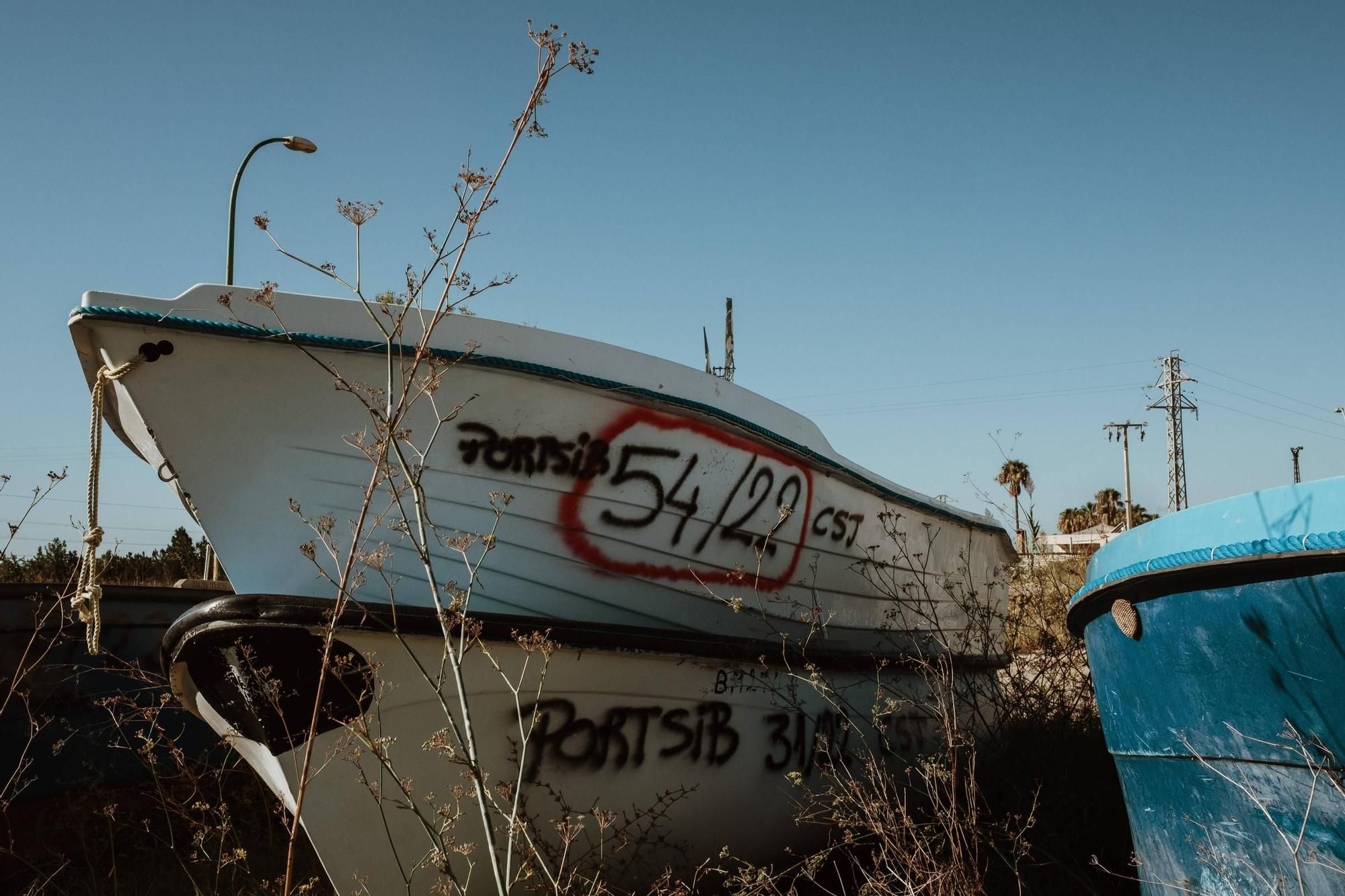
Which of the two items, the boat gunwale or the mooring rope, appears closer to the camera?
the boat gunwale

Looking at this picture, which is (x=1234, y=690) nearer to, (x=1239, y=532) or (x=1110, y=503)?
(x=1239, y=532)

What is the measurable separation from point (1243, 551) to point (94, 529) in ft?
10.9

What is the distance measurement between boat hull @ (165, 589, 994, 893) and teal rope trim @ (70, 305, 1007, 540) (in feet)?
2.90

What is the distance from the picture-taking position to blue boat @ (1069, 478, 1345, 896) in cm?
234

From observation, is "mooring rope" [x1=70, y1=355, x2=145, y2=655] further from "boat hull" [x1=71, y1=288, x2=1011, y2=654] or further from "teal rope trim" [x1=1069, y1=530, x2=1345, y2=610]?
"teal rope trim" [x1=1069, y1=530, x2=1345, y2=610]

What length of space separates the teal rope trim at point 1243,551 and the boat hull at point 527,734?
127 cm

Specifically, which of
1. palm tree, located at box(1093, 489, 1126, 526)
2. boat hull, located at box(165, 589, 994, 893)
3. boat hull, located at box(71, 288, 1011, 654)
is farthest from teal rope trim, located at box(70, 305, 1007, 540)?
palm tree, located at box(1093, 489, 1126, 526)

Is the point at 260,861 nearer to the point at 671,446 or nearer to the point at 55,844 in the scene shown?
the point at 55,844

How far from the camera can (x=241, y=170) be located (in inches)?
410

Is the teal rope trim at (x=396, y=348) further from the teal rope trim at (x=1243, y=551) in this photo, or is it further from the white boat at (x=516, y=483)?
the teal rope trim at (x=1243, y=551)

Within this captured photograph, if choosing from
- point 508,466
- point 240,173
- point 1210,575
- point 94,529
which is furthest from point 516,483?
point 240,173

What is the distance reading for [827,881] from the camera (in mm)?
4621

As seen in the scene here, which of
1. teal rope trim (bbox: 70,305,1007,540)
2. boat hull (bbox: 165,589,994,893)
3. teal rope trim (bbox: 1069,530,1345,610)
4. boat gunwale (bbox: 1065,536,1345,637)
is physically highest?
teal rope trim (bbox: 70,305,1007,540)

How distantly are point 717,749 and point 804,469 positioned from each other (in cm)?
129
